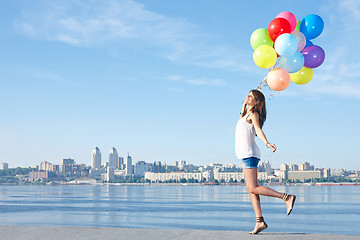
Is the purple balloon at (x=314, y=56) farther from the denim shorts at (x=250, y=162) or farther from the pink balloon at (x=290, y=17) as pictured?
the denim shorts at (x=250, y=162)

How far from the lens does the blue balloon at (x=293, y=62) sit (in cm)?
828

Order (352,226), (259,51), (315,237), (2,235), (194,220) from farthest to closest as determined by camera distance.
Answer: (194,220) → (352,226) → (259,51) → (2,235) → (315,237)

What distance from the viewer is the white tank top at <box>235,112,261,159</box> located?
6.73 m

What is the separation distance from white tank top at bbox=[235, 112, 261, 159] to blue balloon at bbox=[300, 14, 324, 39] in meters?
3.06

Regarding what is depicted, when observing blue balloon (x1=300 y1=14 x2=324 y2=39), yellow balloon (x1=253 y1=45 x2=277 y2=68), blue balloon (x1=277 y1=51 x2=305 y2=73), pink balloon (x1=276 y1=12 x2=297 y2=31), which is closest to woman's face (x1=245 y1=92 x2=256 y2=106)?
yellow balloon (x1=253 y1=45 x2=277 y2=68)

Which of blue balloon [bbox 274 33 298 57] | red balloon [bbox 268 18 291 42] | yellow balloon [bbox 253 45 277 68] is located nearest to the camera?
blue balloon [bbox 274 33 298 57]

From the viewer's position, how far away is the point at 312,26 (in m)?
8.99

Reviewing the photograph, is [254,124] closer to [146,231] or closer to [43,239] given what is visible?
[146,231]

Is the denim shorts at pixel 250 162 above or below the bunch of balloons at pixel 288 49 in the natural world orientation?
below

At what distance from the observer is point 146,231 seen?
655 centimetres

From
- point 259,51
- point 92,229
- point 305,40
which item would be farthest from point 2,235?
point 305,40

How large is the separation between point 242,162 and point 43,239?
2.94m

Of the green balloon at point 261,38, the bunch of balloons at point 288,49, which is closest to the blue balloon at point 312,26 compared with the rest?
the bunch of balloons at point 288,49

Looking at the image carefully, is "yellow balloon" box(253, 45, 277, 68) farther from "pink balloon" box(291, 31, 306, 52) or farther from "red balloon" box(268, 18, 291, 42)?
"pink balloon" box(291, 31, 306, 52)
